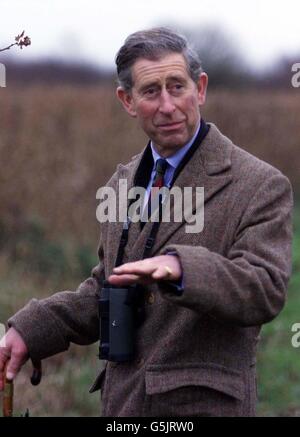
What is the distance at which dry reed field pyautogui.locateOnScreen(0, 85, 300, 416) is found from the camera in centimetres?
826

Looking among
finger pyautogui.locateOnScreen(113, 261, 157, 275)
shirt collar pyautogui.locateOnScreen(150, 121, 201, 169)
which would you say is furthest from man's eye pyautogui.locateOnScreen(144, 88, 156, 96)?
finger pyautogui.locateOnScreen(113, 261, 157, 275)

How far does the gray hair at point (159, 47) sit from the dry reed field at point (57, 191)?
3.92m

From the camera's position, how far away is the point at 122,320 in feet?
12.6

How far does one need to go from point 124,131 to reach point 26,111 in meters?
1.43

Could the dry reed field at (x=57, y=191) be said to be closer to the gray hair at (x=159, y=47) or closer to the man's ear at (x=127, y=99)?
the man's ear at (x=127, y=99)

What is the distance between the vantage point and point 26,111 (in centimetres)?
1543

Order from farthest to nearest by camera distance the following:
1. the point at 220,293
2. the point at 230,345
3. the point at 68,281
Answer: the point at 68,281 → the point at 230,345 → the point at 220,293

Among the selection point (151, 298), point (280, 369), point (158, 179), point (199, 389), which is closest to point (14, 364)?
point (151, 298)

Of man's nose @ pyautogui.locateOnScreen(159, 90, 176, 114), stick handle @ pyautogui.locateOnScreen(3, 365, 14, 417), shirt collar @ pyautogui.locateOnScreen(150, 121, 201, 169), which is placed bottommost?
→ stick handle @ pyautogui.locateOnScreen(3, 365, 14, 417)

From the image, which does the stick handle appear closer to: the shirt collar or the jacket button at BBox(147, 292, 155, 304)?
the jacket button at BBox(147, 292, 155, 304)

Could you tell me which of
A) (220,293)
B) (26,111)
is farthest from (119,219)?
(26,111)

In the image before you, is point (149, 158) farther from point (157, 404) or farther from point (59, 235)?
point (59, 235)

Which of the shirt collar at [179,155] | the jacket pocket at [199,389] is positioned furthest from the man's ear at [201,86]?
the jacket pocket at [199,389]

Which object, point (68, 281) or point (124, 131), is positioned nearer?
point (68, 281)
